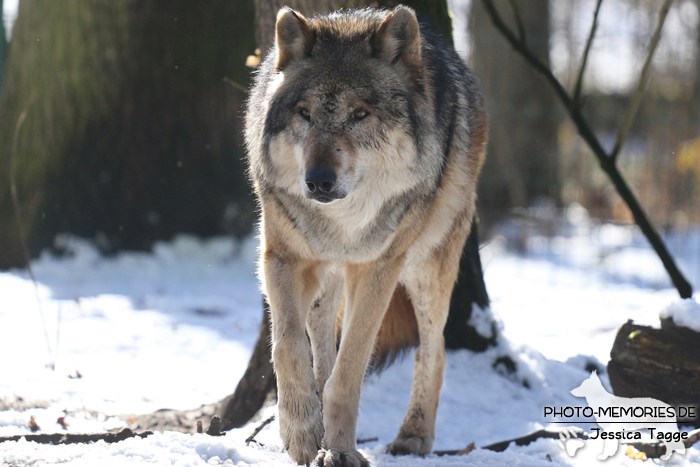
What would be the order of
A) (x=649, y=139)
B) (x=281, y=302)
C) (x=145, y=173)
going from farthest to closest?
1. (x=649, y=139)
2. (x=145, y=173)
3. (x=281, y=302)

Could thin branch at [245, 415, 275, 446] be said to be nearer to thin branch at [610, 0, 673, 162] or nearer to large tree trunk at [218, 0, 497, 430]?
large tree trunk at [218, 0, 497, 430]

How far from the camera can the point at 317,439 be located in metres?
2.58

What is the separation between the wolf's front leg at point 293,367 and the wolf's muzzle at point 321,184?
0.51 metres

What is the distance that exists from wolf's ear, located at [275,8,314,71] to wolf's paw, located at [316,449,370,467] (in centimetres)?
165

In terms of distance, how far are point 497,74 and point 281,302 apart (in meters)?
8.91

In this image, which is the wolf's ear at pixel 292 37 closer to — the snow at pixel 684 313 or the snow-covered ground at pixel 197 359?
the snow-covered ground at pixel 197 359

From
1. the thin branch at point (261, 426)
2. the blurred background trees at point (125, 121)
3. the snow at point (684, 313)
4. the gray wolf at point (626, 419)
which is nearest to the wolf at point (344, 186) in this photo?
the thin branch at point (261, 426)

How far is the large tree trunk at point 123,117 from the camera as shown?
638 cm

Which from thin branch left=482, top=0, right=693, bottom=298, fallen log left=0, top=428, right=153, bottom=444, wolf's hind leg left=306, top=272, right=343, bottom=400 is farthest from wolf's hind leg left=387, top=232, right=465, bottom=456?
fallen log left=0, top=428, right=153, bottom=444

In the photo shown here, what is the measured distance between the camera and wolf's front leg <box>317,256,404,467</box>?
2.68 meters

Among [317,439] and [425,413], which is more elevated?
[317,439]

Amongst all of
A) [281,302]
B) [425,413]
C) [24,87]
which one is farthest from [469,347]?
[24,87]

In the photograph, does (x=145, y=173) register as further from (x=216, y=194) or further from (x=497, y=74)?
(x=497, y=74)

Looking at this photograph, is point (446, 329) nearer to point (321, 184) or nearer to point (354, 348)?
point (354, 348)
